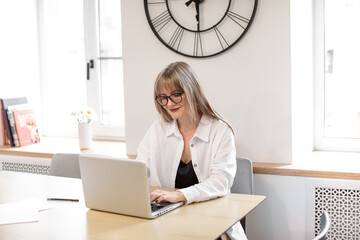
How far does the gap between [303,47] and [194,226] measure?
158cm

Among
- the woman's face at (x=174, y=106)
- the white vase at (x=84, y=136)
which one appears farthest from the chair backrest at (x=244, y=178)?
the white vase at (x=84, y=136)

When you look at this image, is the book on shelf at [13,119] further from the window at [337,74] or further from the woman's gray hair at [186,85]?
the window at [337,74]

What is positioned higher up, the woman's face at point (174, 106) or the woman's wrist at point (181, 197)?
the woman's face at point (174, 106)

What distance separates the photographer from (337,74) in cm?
301

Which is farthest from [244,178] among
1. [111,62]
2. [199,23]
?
[111,62]

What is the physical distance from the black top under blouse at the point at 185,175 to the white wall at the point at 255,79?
56 centimetres

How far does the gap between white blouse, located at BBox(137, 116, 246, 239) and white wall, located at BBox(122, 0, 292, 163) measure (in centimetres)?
47

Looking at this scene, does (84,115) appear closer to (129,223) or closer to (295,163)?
(295,163)

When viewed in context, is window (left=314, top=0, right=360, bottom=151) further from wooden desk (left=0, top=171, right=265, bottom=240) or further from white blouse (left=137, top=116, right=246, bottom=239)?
wooden desk (left=0, top=171, right=265, bottom=240)

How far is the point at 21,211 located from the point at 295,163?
1.50 meters

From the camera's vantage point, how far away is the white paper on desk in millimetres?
1831

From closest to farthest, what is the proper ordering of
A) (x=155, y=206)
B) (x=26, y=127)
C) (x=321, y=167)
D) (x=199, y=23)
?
(x=155, y=206) → (x=321, y=167) → (x=199, y=23) → (x=26, y=127)

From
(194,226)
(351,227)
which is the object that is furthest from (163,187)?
(351,227)

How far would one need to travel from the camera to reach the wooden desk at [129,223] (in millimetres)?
1638
